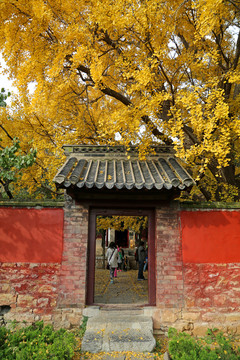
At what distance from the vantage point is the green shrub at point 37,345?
151 inches

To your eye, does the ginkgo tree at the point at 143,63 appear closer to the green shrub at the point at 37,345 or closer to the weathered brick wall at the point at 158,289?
the weathered brick wall at the point at 158,289

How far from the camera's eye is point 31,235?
5.66 meters

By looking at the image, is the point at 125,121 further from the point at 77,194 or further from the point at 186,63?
the point at 186,63

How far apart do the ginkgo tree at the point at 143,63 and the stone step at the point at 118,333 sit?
3.16 m

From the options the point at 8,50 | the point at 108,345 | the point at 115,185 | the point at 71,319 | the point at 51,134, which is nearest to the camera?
the point at 108,345

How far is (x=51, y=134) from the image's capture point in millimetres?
9141

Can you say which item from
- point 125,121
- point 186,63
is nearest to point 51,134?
point 125,121

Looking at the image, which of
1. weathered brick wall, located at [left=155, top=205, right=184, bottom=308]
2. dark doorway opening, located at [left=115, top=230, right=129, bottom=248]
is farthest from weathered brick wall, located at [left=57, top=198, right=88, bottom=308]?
dark doorway opening, located at [left=115, top=230, right=129, bottom=248]

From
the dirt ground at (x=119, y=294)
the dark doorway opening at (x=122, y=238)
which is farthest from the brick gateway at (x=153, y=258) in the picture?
the dark doorway opening at (x=122, y=238)

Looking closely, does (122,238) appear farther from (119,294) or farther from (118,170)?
(118,170)

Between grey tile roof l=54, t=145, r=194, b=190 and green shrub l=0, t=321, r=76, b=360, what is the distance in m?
2.67

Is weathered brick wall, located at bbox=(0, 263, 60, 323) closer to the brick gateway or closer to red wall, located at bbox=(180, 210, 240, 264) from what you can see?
the brick gateway

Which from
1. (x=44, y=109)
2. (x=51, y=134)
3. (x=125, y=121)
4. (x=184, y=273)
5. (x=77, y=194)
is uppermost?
(x=44, y=109)

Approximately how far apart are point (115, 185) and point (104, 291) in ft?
16.6
